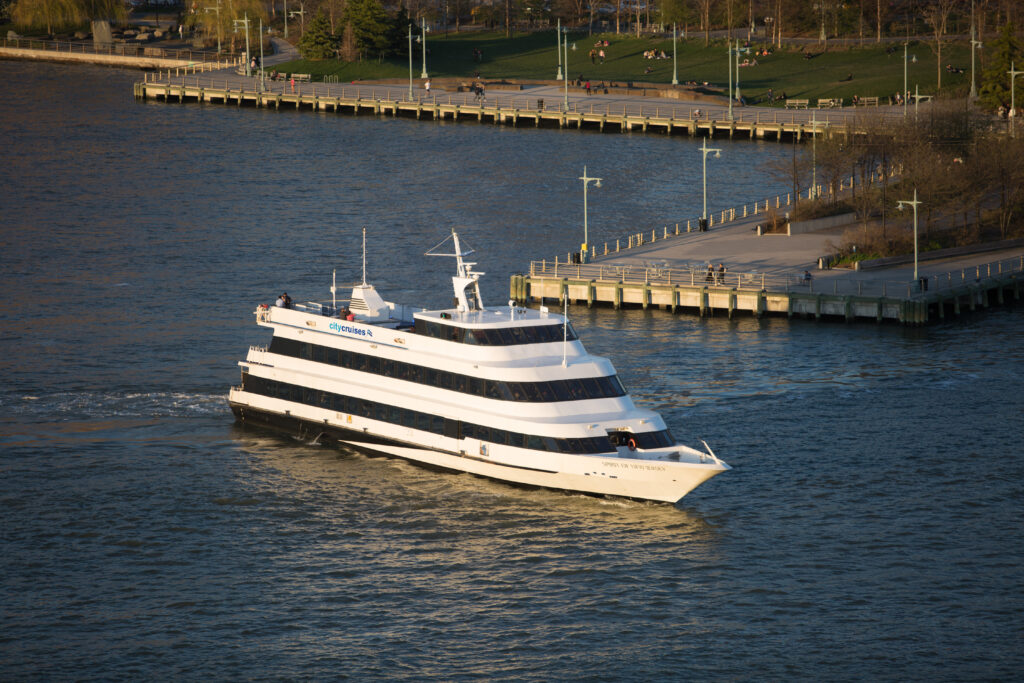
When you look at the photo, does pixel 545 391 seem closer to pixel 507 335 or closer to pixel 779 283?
pixel 507 335

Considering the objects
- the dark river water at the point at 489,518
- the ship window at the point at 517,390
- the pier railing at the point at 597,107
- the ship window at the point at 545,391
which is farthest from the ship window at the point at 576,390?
the pier railing at the point at 597,107

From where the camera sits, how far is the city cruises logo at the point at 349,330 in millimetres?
70188

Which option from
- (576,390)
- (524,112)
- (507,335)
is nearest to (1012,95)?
(524,112)

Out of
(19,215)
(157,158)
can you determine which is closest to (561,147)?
(157,158)

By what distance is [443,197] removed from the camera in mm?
139875

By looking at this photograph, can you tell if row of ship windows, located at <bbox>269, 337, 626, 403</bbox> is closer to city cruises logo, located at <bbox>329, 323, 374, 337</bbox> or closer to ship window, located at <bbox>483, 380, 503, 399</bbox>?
ship window, located at <bbox>483, 380, 503, 399</bbox>

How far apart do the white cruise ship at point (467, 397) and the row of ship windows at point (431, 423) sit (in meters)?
A: 0.05

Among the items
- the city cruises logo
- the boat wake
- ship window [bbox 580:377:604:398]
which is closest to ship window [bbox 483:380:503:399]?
ship window [bbox 580:377:604:398]

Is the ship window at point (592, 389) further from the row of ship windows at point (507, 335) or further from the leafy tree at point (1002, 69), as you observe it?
the leafy tree at point (1002, 69)

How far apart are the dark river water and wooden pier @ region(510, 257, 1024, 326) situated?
1.39 meters

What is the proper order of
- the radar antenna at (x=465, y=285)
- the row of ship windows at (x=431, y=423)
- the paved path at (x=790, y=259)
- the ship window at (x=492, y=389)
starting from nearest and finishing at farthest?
the row of ship windows at (x=431, y=423) → the ship window at (x=492, y=389) → the radar antenna at (x=465, y=285) → the paved path at (x=790, y=259)

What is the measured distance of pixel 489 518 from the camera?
61.6m

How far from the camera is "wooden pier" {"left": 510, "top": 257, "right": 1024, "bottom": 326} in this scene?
9488 centimetres

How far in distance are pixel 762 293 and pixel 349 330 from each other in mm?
34690
